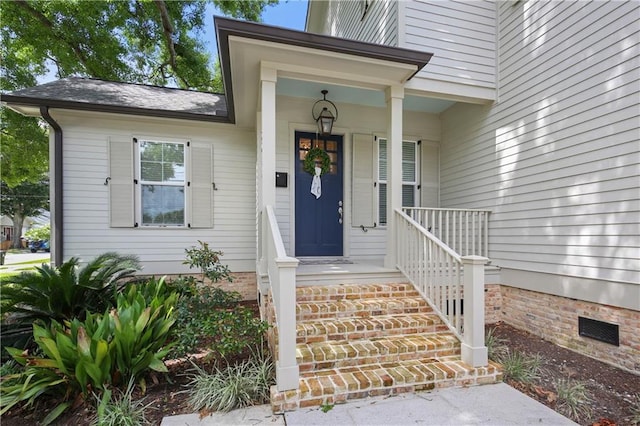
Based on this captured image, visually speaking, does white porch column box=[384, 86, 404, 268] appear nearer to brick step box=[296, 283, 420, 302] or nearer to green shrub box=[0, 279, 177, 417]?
brick step box=[296, 283, 420, 302]

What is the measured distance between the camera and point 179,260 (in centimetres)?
543

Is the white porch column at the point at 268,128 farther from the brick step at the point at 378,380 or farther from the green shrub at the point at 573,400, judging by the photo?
the green shrub at the point at 573,400

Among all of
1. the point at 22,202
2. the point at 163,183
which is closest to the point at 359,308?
the point at 163,183

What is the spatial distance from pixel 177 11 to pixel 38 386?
11667 millimetres

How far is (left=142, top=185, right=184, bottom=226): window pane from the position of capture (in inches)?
210

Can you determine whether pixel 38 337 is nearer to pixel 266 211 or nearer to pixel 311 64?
pixel 266 211

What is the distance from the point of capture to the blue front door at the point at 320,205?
5.25 metres

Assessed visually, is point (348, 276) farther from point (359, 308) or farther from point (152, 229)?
point (152, 229)

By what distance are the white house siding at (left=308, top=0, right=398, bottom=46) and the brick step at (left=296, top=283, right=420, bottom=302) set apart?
3455 millimetres

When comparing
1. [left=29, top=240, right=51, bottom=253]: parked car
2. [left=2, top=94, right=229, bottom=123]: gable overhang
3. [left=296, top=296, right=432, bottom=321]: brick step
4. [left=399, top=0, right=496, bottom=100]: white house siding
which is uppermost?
[left=399, top=0, right=496, bottom=100]: white house siding

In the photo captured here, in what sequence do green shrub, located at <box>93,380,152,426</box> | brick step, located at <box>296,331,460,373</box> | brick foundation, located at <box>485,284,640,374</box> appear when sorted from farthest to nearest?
brick foundation, located at <box>485,284,640,374</box>, brick step, located at <box>296,331,460,373</box>, green shrub, located at <box>93,380,152,426</box>

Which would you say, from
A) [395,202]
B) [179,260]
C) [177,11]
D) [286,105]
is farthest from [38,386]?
[177,11]

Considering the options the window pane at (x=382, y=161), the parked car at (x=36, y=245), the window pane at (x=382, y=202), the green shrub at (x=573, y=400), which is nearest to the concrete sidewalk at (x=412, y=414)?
the green shrub at (x=573, y=400)

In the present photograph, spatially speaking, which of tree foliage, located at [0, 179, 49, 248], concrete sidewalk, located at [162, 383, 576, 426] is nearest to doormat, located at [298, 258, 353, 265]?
concrete sidewalk, located at [162, 383, 576, 426]
